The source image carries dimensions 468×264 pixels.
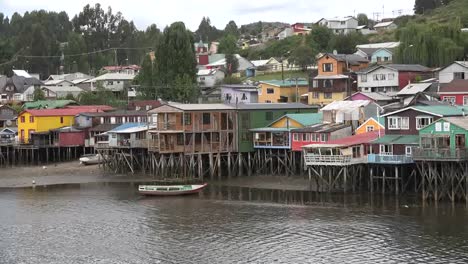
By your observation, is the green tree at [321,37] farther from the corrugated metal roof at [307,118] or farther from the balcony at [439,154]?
the balcony at [439,154]

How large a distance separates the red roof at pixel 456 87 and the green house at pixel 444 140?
18.4 m

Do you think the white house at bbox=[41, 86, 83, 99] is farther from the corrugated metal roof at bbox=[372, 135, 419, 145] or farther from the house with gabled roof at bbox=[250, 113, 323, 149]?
the corrugated metal roof at bbox=[372, 135, 419, 145]

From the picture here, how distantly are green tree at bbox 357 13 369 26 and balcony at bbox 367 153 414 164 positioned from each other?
11735cm

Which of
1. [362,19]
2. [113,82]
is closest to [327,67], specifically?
[113,82]

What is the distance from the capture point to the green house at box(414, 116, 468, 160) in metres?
49.3

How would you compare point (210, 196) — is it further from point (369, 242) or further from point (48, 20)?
point (48, 20)

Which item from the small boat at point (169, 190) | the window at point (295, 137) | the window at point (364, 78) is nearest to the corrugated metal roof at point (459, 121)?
the window at point (295, 137)

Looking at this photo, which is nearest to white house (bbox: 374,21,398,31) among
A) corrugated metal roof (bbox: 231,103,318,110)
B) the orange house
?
the orange house

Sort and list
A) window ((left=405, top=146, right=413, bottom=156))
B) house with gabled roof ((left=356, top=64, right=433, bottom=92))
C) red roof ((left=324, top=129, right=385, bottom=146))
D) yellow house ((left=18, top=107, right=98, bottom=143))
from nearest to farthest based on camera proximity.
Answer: window ((left=405, top=146, right=413, bottom=156)) < red roof ((left=324, top=129, right=385, bottom=146)) < house with gabled roof ((left=356, top=64, right=433, bottom=92)) < yellow house ((left=18, top=107, right=98, bottom=143))

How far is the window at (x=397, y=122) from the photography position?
56.4 m

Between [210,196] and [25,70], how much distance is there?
10487cm

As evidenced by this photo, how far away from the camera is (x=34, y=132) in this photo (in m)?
89.3

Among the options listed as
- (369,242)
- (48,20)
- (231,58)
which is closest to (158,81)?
(231,58)

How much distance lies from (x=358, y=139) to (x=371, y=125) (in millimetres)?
4103
